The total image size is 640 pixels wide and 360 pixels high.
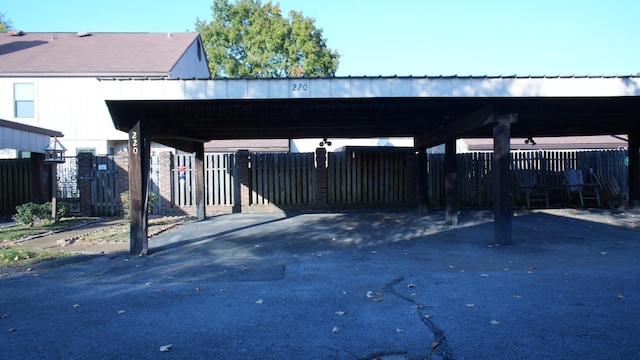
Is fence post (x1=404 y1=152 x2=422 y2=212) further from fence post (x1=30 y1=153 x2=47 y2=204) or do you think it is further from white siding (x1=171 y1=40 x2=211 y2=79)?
fence post (x1=30 y1=153 x2=47 y2=204)

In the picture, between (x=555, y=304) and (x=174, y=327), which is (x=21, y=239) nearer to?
(x=174, y=327)

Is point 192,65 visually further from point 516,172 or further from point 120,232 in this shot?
point 516,172

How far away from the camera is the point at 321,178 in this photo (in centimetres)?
1579

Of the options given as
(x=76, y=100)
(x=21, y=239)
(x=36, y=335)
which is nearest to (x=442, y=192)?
(x=21, y=239)

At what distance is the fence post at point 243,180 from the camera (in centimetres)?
1570

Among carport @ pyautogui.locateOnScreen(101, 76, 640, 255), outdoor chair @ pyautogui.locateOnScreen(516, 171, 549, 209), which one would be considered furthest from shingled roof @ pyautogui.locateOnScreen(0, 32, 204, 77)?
outdoor chair @ pyautogui.locateOnScreen(516, 171, 549, 209)

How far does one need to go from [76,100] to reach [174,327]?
20429mm

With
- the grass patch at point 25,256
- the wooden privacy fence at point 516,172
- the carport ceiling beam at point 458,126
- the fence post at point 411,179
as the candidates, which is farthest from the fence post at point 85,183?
the wooden privacy fence at point 516,172

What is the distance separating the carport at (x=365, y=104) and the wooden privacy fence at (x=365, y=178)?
481 cm

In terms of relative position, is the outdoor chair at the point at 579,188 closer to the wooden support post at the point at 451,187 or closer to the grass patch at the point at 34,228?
the wooden support post at the point at 451,187

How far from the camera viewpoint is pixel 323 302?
17.5 ft

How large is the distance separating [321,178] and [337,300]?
1050 cm

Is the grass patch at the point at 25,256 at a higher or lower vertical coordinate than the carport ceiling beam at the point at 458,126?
lower

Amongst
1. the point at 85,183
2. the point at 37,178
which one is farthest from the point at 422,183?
the point at 37,178
